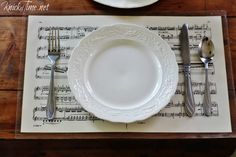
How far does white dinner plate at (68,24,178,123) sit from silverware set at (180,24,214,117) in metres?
0.04

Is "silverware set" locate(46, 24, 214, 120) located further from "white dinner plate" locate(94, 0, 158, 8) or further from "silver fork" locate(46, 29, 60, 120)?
"white dinner plate" locate(94, 0, 158, 8)

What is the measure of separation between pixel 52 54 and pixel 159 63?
270 millimetres

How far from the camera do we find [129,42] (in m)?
0.81

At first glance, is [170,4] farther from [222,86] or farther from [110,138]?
[110,138]

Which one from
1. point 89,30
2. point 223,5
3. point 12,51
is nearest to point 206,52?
point 223,5

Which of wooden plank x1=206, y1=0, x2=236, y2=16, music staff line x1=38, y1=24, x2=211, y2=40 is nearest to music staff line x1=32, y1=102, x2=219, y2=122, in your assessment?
music staff line x1=38, y1=24, x2=211, y2=40

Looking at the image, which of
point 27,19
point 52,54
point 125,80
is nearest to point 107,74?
point 125,80

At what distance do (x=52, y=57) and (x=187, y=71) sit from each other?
340 mm

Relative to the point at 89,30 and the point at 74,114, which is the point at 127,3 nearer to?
the point at 89,30

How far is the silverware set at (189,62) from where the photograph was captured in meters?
0.77

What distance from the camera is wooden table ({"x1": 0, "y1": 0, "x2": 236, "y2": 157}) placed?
2.47 feet
